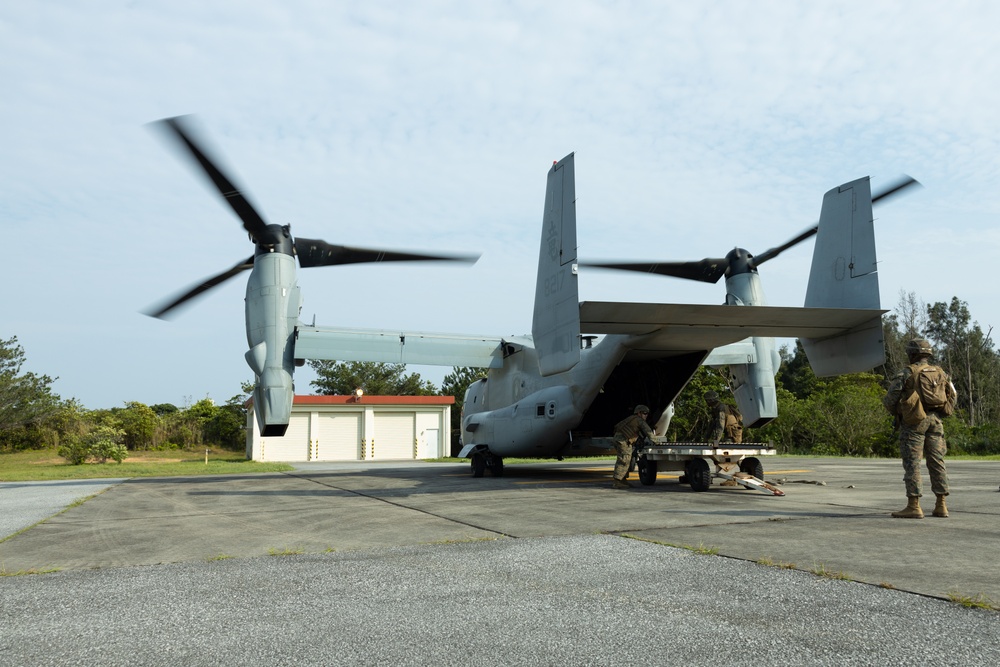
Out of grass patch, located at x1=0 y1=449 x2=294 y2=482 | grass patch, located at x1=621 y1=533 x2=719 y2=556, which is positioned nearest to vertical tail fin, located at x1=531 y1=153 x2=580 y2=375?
grass patch, located at x1=621 y1=533 x2=719 y2=556

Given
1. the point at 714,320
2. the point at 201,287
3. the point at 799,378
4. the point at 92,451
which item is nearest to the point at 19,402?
the point at 92,451

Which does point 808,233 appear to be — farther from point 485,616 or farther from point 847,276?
point 485,616

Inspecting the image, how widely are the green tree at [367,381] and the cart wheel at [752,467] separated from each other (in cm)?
5072

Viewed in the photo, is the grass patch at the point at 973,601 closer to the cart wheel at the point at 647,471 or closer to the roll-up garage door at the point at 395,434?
the cart wheel at the point at 647,471

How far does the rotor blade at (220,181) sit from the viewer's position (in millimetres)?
12617

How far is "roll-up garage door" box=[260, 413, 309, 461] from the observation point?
34.4m

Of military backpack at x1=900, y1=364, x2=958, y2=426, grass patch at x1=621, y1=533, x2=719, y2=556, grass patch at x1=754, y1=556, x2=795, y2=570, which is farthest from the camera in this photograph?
military backpack at x1=900, y1=364, x2=958, y2=426

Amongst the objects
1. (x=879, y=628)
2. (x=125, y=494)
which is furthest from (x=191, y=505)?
(x=879, y=628)

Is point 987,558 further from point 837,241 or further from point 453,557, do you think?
point 837,241

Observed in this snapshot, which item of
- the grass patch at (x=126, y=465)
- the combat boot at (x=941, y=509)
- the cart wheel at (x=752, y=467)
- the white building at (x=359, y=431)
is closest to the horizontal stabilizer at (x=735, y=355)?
the cart wheel at (x=752, y=467)

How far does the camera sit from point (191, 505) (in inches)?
425

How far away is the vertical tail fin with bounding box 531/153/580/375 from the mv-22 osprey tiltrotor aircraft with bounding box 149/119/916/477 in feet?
0.11

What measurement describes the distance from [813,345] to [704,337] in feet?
6.43

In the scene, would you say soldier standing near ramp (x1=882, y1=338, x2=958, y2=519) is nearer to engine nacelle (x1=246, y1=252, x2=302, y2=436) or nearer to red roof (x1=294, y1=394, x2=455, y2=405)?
engine nacelle (x1=246, y1=252, x2=302, y2=436)
